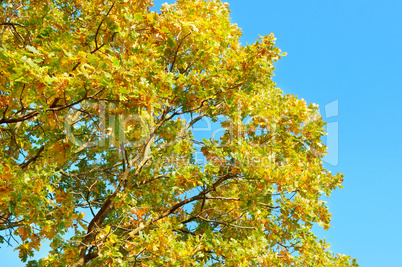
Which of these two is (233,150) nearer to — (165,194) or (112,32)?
(165,194)

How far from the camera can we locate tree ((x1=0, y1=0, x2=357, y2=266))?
5543 millimetres

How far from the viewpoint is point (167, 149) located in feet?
28.5

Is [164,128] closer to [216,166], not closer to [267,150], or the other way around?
[216,166]

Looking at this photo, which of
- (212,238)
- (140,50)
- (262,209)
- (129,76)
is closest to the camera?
(129,76)

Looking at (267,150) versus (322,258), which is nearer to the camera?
(267,150)

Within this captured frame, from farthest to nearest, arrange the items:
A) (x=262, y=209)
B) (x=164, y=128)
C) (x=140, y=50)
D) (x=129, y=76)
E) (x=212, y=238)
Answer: (x=164, y=128)
(x=262, y=209)
(x=212, y=238)
(x=140, y=50)
(x=129, y=76)

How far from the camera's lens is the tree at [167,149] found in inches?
218

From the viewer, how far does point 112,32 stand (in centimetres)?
632

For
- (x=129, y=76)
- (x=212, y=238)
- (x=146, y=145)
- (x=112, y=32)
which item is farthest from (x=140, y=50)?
(x=212, y=238)

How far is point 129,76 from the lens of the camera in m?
4.70

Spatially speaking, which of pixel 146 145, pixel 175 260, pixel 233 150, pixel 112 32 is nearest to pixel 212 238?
pixel 175 260

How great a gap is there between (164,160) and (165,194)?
3.00ft

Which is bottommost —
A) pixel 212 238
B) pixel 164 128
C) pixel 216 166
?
pixel 212 238

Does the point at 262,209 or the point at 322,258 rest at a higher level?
the point at 262,209
